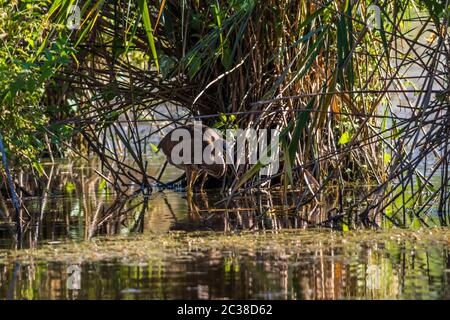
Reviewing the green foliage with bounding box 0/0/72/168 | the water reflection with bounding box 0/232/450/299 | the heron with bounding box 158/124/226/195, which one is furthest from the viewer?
the heron with bounding box 158/124/226/195

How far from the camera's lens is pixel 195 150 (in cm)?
788

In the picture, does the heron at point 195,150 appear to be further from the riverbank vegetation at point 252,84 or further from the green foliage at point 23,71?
the green foliage at point 23,71

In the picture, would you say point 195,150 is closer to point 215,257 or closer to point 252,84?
point 252,84

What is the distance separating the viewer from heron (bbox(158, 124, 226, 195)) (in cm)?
773

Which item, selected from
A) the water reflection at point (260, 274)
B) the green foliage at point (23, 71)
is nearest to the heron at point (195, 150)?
the green foliage at point (23, 71)

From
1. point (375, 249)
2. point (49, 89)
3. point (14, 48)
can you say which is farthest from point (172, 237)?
point (49, 89)

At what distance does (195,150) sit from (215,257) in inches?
112

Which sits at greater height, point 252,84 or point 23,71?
point 252,84

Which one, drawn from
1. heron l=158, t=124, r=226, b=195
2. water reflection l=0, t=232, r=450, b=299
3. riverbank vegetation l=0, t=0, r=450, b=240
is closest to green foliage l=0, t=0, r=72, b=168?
riverbank vegetation l=0, t=0, r=450, b=240

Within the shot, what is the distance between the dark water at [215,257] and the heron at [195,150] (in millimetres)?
673

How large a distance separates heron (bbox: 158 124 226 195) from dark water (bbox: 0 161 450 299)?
673 mm

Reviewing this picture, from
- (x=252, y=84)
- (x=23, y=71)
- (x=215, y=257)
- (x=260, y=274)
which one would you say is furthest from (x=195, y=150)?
(x=260, y=274)

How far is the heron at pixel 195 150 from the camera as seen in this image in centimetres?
773

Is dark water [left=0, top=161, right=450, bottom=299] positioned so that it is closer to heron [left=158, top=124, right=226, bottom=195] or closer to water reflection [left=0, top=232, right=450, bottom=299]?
water reflection [left=0, top=232, right=450, bottom=299]
